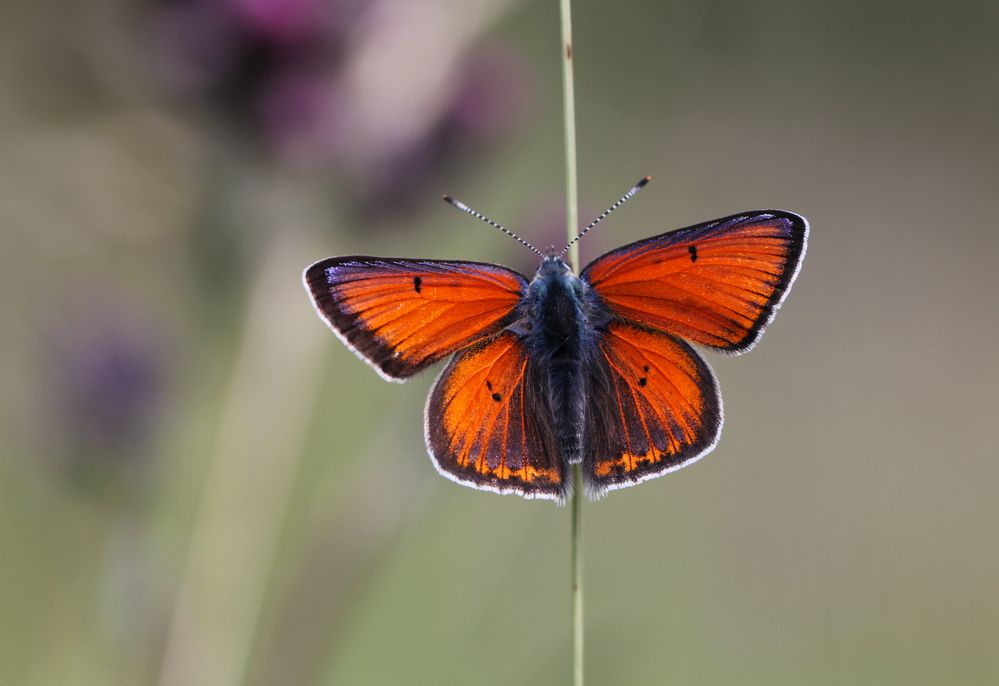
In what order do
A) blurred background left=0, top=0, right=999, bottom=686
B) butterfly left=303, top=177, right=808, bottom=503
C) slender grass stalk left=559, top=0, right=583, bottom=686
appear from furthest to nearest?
blurred background left=0, top=0, right=999, bottom=686, butterfly left=303, top=177, right=808, bottom=503, slender grass stalk left=559, top=0, right=583, bottom=686

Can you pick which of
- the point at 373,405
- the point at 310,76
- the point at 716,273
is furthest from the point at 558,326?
the point at 373,405

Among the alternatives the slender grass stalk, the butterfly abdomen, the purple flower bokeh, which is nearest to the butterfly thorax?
the butterfly abdomen

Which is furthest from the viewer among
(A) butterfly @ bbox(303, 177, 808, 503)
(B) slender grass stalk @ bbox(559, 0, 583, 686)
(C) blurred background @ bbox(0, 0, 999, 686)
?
(C) blurred background @ bbox(0, 0, 999, 686)

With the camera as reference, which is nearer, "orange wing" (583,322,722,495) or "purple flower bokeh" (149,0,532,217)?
"orange wing" (583,322,722,495)

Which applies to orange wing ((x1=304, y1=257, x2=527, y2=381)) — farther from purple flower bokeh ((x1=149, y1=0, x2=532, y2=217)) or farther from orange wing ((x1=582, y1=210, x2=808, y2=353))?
purple flower bokeh ((x1=149, y1=0, x2=532, y2=217))

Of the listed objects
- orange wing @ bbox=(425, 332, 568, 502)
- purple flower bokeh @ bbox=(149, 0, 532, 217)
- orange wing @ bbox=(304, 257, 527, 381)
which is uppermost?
purple flower bokeh @ bbox=(149, 0, 532, 217)

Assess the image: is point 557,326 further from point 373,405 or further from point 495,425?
point 373,405

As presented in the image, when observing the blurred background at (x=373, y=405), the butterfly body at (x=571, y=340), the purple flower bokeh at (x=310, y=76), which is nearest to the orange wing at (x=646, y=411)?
the butterfly body at (x=571, y=340)
